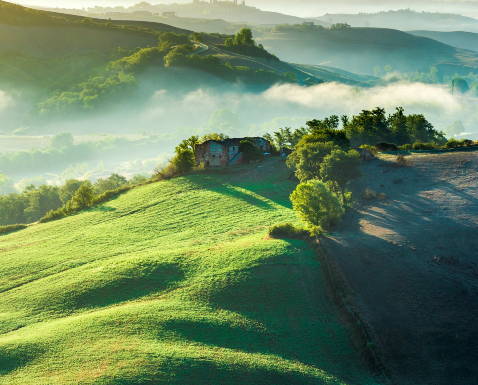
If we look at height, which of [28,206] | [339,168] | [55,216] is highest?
[339,168]

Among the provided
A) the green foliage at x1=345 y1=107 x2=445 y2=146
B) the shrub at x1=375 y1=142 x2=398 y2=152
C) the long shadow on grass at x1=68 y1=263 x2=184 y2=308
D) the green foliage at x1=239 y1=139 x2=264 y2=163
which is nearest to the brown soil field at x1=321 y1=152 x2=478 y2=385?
the shrub at x1=375 y1=142 x2=398 y2=152

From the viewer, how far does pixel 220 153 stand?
116 m

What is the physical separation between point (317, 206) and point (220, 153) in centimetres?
4980

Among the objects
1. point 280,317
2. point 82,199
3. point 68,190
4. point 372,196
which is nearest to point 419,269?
point 280,317

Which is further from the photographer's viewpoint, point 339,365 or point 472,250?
point 472,250

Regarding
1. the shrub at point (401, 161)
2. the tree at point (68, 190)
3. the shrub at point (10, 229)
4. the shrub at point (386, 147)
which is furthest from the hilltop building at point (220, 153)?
the tree at point (68, 190)

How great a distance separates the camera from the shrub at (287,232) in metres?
69.1

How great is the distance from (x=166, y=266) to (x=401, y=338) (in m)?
29.5

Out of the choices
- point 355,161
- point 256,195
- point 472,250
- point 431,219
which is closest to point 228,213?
point 256,195

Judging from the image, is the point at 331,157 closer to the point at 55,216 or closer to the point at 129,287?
the point at 129,287

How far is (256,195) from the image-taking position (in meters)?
96.1

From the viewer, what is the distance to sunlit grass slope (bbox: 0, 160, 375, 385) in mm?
45594

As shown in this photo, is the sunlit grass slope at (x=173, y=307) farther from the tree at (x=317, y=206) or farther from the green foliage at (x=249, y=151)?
the green foliage at (x=249, y=151)

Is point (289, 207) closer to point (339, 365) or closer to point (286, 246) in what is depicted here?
point (286, 246)
